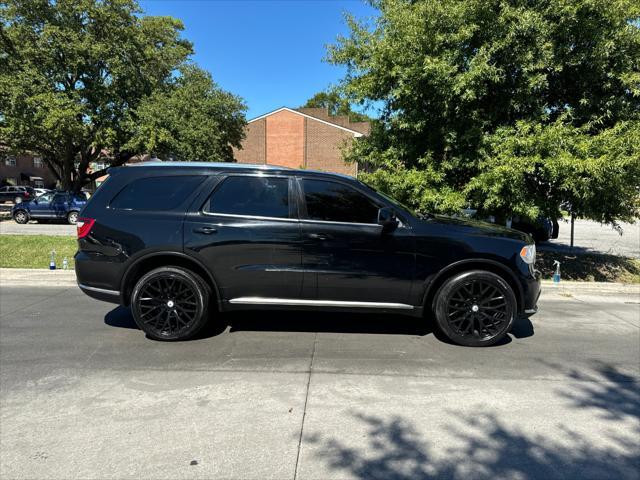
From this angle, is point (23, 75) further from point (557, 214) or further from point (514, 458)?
point (514, 458)

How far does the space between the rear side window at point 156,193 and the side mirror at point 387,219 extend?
198 centimetres

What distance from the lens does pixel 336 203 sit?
475cm

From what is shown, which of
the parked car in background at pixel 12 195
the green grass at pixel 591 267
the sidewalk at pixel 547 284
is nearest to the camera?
the sidewalk at pixel 547 284

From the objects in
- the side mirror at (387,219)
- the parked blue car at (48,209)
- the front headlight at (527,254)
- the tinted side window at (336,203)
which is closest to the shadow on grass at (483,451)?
the front headlight at (527,254)

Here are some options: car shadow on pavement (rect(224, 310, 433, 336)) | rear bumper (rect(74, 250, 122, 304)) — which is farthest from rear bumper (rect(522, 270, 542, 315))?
rear bumper (rect(74, 250, 122, 304))

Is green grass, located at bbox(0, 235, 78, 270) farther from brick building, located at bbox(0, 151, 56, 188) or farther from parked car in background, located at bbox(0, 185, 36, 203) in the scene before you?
brick building, located at bbox(0, 151, 56, 188)

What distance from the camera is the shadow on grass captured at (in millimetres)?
2607

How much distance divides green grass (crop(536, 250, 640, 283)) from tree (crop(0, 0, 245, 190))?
19519mm

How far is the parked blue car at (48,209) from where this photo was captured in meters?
20.5

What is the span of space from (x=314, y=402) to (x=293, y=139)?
45.7m

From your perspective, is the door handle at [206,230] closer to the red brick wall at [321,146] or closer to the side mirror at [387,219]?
the side mirror at [387,219]

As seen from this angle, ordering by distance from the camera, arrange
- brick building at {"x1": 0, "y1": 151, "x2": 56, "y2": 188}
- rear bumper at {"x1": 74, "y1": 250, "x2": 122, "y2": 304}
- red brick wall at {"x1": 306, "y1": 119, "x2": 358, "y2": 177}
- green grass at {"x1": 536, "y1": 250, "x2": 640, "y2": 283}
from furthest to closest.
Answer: brick building at {"x1": 0, "y1": 151, "x2": 56, "y2": 188} < red brick wall at {"x1": 306, "y1": 119, "x2": 358, "y2": 177} < green grass at {"x1": 536, "y1": 250, "x2": 640, "y2": 283} < rear bumper at {"x1": 74, "y1": 250, "x2": 122, "y2": 304}

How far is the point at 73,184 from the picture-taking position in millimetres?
29422

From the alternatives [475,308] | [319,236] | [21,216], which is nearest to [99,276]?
[319,236]
